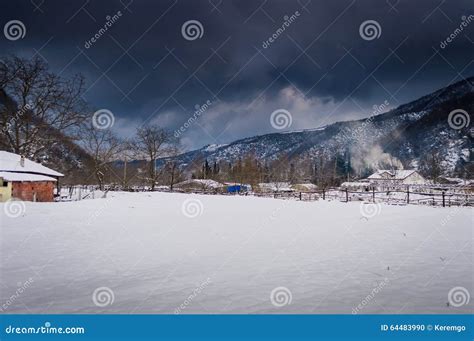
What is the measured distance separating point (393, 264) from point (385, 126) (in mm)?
205410

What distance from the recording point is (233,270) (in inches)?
207

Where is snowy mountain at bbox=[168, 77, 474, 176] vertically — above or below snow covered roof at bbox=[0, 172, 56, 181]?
above

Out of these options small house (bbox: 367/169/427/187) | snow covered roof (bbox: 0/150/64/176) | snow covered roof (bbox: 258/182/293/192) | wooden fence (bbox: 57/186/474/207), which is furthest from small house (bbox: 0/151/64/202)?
small house (bbox: 367/169/427/187)

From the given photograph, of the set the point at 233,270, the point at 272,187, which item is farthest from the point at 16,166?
the point at 272,187

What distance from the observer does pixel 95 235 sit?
8594 mm

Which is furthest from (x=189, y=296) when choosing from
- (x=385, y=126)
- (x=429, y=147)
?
(x=385, y=126)

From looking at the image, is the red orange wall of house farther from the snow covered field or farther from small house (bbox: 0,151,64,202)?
the snow covered field

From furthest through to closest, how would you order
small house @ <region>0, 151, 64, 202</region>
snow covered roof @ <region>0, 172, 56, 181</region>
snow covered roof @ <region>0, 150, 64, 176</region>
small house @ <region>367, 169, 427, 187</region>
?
small house @ <region>367, 169, 427, 187</region> → snow covered roof @ <region>0, 150, 64, 176</region> → small house @ <region>0, 151, 64, 202</region> → snow covered roof @ <region>0, 172, 56, 181</region>

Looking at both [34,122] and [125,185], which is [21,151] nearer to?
[34,122]

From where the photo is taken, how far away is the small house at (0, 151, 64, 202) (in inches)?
773

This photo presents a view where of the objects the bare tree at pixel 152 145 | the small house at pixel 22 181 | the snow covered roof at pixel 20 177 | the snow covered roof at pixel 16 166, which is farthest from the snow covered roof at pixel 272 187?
the snow covered roof at pixel 20 177

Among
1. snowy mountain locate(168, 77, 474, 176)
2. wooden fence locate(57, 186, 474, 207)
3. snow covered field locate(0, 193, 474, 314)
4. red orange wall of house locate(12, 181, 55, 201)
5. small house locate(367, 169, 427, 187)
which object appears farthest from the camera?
snowy mountain locate(168, 77, 474, 176)

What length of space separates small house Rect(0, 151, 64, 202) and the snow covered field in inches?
514

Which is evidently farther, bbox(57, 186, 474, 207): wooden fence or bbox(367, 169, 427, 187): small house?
bbox(367, 169, 427, 187): small house
